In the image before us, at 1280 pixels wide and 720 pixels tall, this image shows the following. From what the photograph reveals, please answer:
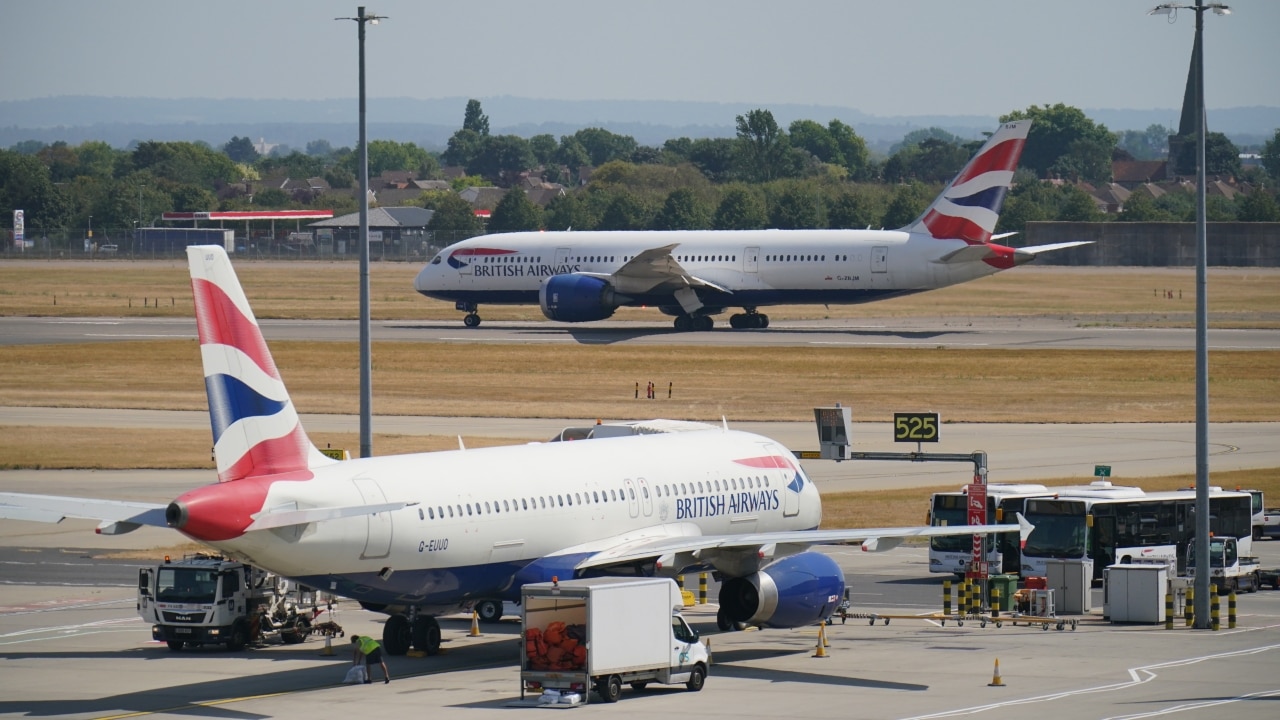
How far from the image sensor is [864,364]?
9044 centimetres

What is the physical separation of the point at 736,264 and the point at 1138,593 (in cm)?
6698

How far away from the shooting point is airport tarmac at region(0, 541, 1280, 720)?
95.3 ft

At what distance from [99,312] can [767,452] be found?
313 ft

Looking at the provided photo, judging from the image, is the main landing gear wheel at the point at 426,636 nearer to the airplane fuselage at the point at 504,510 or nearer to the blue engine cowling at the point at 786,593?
the airplane fuselage at the point at 504,510

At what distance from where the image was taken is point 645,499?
36.9 meters

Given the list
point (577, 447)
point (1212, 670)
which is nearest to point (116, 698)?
point (577, 447)

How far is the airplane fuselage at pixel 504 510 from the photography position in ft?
101

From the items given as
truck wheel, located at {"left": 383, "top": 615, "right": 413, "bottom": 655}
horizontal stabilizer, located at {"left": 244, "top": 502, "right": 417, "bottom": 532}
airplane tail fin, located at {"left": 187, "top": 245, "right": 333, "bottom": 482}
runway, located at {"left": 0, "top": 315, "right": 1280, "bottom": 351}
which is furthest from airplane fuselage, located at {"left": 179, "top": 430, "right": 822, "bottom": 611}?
runway, located at {"left": 0, "top": 315, "right": 1280, "bottom": 351}

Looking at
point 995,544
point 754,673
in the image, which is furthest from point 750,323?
point 754,673

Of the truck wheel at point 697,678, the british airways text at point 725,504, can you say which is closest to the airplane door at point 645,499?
the british airways text at point 725,504

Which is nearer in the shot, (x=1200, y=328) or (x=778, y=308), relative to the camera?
(x=1200, y=328)

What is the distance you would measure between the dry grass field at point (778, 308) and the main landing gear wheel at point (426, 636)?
86.2 m

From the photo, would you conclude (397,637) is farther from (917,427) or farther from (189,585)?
(917,427)

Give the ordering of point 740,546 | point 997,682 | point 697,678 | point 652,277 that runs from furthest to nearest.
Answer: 1. point 652,277
2. point 740,546
3. point 697,678
4. point 997,682
